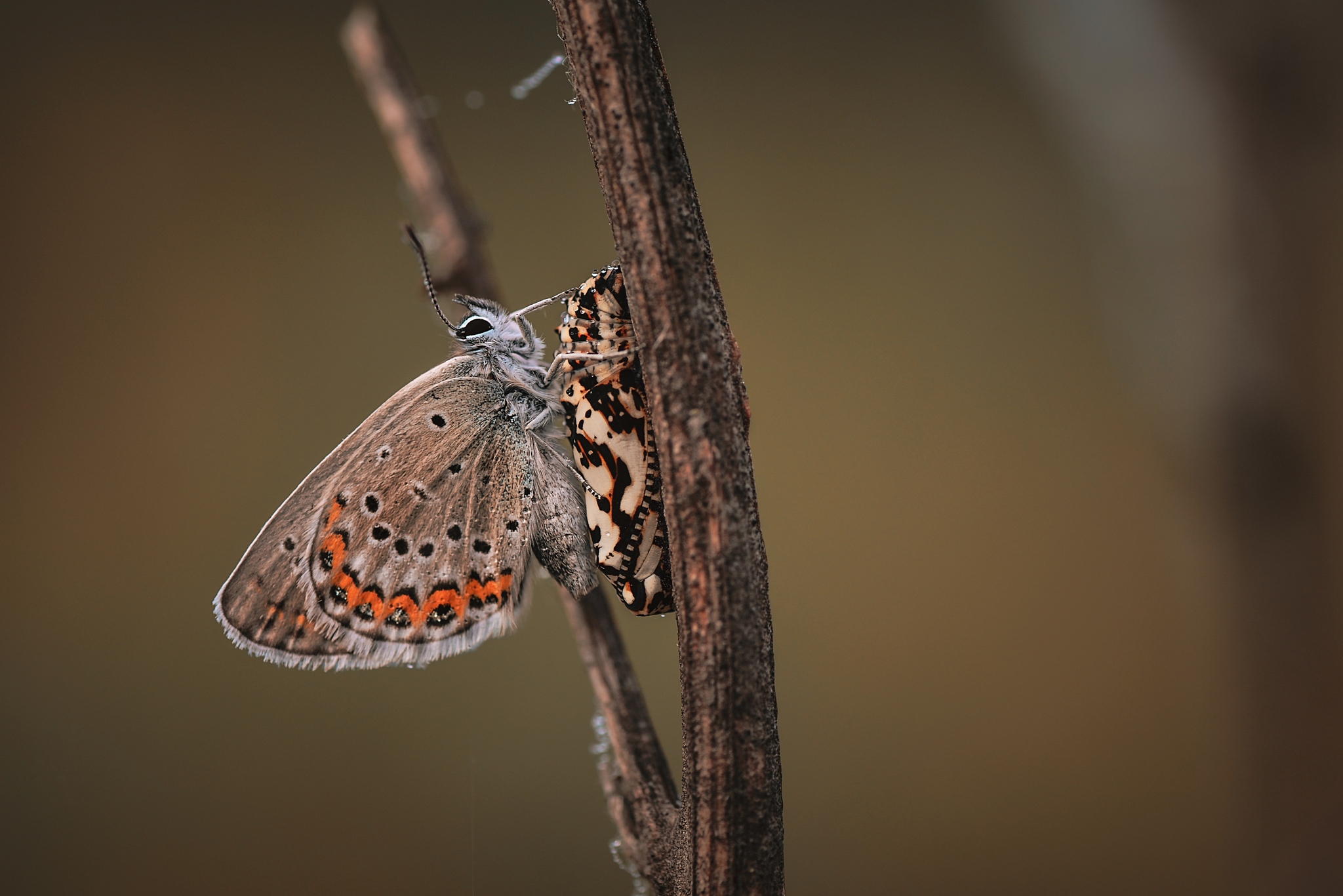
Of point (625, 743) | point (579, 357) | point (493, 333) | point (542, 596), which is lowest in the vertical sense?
point (625, 743)

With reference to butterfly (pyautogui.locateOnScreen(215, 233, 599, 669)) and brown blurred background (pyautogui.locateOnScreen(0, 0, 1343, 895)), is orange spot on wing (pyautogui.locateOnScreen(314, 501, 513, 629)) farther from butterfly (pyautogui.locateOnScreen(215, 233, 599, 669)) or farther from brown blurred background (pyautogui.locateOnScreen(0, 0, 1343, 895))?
brown blurred background (pyautogui.locateOnScreen(0, 0, 1343, 895))

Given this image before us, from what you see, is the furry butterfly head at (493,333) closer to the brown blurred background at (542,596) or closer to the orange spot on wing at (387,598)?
the orange spot on wing at (387,598)

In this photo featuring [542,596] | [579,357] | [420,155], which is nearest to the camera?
[579,357]

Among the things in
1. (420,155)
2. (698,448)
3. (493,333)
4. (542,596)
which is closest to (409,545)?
(493,333)

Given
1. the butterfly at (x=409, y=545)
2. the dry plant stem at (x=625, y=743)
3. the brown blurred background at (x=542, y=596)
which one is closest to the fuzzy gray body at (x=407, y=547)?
the butterfly at (x=409, y=545)

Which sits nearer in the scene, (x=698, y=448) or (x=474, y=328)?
(x=698, y=448)

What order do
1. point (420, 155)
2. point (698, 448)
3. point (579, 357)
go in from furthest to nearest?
point (420, 155), point (579, 357), point (698, 448)

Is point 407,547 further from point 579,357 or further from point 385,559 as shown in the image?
point 579,357

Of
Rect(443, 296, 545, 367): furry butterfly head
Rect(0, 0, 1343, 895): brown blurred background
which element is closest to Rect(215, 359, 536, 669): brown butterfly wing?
Rect(443, 296, 545, 367): furry butterfly head
